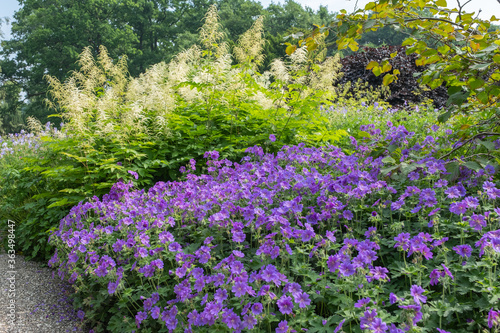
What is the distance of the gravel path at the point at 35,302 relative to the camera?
295cm

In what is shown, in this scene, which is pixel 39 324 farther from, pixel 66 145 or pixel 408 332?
pixel 408 332

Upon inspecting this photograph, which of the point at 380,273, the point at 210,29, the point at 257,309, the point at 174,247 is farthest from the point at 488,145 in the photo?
the point at 210,29

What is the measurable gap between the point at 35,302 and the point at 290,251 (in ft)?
9.44

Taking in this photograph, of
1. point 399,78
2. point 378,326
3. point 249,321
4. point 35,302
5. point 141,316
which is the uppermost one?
point 399,78

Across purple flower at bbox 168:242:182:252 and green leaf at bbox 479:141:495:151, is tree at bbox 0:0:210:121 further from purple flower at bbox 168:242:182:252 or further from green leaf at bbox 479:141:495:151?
green leaf at bbox 479:141:495:151

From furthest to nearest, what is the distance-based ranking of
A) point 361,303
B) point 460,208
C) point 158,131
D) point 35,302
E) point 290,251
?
point 158,131 < point 35,302 < point 460,208 < point 290,251 < point 361,303

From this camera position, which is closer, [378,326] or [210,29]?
[378,326]

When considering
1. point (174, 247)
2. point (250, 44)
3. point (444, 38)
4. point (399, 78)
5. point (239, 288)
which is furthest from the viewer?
point (399, 78)

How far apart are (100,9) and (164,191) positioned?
99.1ft

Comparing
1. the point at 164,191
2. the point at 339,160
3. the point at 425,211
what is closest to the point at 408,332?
the point at 425,211

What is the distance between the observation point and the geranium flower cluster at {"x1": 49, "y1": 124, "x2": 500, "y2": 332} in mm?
1784

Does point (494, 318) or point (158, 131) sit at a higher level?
point (158, 131)

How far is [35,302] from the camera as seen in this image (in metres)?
3.39

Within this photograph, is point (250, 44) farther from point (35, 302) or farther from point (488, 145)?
point (35, 302)
